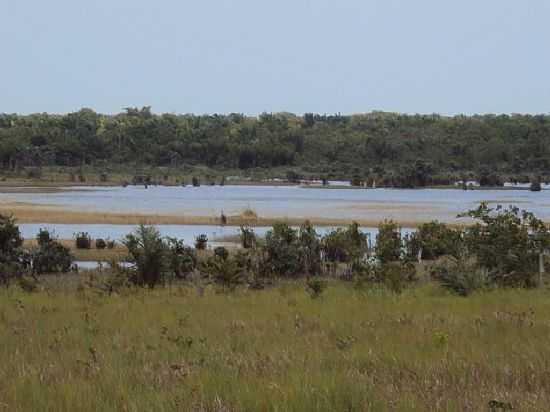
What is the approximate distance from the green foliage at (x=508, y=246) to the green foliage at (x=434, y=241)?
365mm

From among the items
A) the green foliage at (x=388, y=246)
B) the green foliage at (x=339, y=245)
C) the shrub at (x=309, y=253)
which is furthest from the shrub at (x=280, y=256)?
the green foliage at (x=339, y=245)

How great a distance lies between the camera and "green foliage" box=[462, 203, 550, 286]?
1952 centimetres

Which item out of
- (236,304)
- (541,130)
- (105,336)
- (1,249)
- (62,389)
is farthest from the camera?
(541,130)

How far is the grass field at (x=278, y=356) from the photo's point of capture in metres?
5.82

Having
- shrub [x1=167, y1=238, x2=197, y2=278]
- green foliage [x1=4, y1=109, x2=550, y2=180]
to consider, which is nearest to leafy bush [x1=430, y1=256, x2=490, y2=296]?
shrub [x1=167, y1=238, x2=197, y2=278]

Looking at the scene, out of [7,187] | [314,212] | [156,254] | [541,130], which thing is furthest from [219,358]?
[541,130]

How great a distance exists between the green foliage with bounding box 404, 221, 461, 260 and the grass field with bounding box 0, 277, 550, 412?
273 inches

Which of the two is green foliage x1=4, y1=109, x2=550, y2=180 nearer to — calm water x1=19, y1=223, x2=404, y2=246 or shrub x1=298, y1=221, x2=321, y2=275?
calm water x1=19, y1=223, x2=404, y2=246

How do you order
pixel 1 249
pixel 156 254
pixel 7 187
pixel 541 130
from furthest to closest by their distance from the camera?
1. pixel 541 130
2. pixel 7 187
3. pixel 1 249
4. pixel 156 254

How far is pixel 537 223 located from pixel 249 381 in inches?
635

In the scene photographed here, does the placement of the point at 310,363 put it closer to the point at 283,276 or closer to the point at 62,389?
the point at 62,389

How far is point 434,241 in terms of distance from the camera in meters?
21.7

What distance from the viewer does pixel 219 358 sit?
25.6ft

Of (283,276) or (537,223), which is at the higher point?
(537,223)
